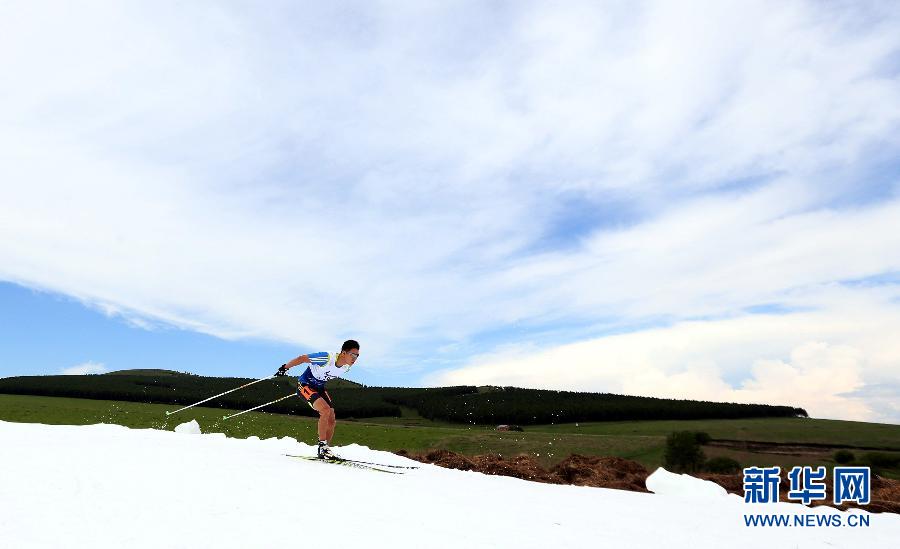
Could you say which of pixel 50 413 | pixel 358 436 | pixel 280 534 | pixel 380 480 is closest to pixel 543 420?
pixel 358 436

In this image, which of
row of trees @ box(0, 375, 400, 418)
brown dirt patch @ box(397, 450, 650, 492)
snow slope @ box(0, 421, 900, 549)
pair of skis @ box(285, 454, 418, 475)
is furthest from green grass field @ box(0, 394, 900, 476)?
row of trees @ box(0, 375, 400, 418)

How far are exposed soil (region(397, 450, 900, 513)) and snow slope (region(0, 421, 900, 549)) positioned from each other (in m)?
2.95

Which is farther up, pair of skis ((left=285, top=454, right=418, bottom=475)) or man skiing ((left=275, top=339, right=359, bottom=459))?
man skiing ((left=275, top=339, right=359, bottom=459))

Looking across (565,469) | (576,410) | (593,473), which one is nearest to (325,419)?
(565,469)

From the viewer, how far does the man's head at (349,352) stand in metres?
13.5

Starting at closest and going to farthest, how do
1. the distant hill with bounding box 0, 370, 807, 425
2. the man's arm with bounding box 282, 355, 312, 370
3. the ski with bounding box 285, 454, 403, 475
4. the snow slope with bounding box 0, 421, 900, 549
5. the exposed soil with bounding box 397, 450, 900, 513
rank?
the snow slope with bounding box 0, 421, 900, 549, the ski with bounding box 285, 454, 403, 475, the man's arm with bounding box 282, 355, 312, 370, the exposed soil with bounding box 397, 450, 900, 513, the distant hill with bounding box 0, 370, 807, 425

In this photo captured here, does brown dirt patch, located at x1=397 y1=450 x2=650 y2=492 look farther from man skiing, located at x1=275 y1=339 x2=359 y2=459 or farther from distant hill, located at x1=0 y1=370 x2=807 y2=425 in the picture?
distant hill, located at x1=0 y1=370 x2=807 y2=425

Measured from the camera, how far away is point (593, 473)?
16797 mm

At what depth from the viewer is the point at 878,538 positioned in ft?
34.9

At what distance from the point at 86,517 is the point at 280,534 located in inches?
81.1

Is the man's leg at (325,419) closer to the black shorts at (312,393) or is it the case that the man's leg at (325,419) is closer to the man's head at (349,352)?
the black shorts at (312,393)

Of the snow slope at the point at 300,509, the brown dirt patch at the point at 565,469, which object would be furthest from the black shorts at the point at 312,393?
the brown dirt patch at the point at 565,469

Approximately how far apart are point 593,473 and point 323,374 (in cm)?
812

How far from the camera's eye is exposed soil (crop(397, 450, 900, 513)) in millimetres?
15744
